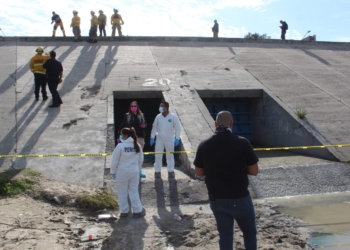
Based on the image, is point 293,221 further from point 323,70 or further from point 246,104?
point 323,70

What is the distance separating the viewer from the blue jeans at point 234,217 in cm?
392

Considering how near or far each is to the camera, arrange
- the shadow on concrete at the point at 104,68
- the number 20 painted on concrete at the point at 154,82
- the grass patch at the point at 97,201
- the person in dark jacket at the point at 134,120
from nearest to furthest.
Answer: the grass patch at the point at 97,201 → the person in dark jacket at the point at 134,120 → the shadow on concrete at the point at 104,68 → the number 20 painted on concrete at the point at 154,82

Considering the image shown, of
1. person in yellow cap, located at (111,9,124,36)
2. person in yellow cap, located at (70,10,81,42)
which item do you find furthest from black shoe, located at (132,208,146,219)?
person in yellow cap, located at (111,9,124,36)

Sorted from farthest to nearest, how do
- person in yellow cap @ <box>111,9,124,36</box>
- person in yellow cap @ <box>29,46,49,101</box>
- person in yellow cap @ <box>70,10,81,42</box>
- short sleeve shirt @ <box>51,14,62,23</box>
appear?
person in yellow cap @ <box>111,9,124,36</box>, short sleeve shirt @ <box>51,14,62,23</box>, person in yellow cap @ <box>70,10,81,42</box>, person in yellow cap @ <box>29,46,49,101</box>

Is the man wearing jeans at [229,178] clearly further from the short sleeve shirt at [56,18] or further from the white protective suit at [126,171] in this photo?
the short sleeve shirt at [56,18]

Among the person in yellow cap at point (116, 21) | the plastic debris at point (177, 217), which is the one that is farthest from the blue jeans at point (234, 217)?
the person in yellow cap at point (116, 21)

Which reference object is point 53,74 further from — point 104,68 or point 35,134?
point 104,68

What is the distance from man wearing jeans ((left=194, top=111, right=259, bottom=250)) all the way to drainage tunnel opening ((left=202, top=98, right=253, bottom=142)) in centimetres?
970

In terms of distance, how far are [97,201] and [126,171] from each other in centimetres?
83

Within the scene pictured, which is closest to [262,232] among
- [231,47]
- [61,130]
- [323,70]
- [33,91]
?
[61,130]

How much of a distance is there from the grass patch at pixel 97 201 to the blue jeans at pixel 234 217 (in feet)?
9.63

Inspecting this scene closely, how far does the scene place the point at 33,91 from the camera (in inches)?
461

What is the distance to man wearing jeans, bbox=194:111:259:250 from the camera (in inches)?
154

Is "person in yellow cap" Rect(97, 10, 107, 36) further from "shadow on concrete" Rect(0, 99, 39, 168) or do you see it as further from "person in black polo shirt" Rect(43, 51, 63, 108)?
"shadow on concrete" Rect(0, 99, 39, 168)
